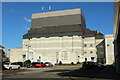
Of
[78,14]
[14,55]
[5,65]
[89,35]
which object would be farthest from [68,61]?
[5,65]

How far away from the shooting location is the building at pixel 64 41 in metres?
85.3

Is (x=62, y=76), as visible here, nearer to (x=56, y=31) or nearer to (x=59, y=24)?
(x=56, y=31)

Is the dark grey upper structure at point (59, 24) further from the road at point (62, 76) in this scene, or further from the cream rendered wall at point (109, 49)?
the road at point (62, 76)

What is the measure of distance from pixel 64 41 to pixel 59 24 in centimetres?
1010

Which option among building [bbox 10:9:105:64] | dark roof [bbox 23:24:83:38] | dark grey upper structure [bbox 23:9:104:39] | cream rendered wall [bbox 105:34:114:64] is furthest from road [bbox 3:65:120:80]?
dark grey upper structure [bbox 23:9:104:39]

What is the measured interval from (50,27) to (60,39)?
9.38 meters

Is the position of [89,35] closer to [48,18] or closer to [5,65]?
[48,18]

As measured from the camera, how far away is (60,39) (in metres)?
88.9

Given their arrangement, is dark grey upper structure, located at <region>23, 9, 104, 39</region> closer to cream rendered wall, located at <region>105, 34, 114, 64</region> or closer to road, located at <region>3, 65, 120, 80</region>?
cream rendered wall, located at <region>105, 34, 114, 64</region>

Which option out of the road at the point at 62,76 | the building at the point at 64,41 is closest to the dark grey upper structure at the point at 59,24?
the building at the point at 64,41

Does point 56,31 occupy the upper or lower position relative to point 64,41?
upper

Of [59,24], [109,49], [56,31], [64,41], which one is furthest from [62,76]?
[59,24]

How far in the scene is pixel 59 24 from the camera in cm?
9294

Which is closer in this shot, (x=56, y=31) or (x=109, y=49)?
(x=109, y=49)
